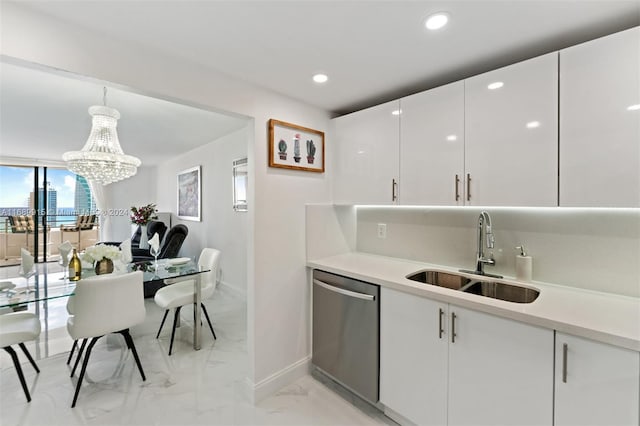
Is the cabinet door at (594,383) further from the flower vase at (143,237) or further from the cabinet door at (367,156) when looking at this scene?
the flower vase at (143,237)

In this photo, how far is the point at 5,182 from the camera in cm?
573

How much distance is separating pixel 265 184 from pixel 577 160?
1.79m

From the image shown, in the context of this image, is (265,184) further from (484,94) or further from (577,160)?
(577,160)

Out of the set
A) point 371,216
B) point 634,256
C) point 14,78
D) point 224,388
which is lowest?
point 224,388

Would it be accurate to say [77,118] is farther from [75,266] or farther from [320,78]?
[320,78]

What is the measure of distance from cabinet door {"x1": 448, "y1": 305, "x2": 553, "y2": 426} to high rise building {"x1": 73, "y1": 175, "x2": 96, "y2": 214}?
27.0 ft

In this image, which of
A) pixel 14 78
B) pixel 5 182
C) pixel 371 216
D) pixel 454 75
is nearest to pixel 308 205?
pixel 371 216

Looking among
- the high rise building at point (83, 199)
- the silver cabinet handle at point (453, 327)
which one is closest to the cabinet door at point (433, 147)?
the silver cabinet handle at point (453, 327)

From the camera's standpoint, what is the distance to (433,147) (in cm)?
182

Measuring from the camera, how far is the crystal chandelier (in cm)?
278

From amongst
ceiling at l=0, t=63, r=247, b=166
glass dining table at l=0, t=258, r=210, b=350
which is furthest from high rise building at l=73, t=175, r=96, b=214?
glass dining table at l=0, t=258, r=210, b=350

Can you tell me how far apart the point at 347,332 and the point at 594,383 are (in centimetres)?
127

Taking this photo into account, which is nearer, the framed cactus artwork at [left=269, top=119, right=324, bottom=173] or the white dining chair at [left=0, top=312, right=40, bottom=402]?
the white dining chair at [left=0, top=312, right=40, bottom=402]

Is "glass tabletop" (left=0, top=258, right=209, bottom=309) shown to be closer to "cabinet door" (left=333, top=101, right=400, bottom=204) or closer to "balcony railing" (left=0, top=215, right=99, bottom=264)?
"cabinet door" (left=333, top=101, right=400, bottom=204)
